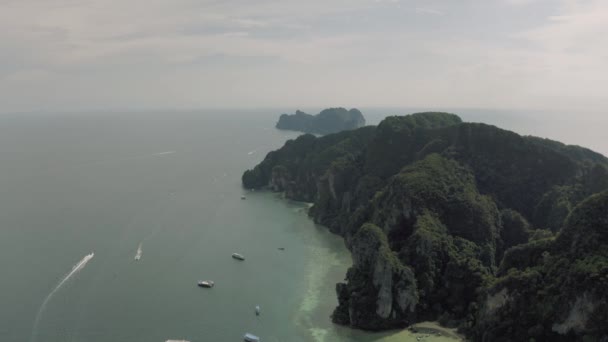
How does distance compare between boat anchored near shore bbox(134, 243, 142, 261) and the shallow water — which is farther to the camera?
boat anchored near shore bbox(134, 243, 142, 261)

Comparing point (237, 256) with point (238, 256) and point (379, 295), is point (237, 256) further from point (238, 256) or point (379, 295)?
point (379, 295)

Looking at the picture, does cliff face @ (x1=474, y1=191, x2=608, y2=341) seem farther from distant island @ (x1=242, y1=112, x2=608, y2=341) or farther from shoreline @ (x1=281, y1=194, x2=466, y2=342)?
shoreline @ (x1=281, y1=194, x2=466, y2=342)

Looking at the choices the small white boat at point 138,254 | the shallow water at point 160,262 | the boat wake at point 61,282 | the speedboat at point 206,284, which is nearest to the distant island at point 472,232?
the shallow water at point 160,262

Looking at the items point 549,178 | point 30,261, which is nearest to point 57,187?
point 30,261

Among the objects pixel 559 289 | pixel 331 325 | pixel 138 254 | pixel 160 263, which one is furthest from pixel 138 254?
pixel 559 289

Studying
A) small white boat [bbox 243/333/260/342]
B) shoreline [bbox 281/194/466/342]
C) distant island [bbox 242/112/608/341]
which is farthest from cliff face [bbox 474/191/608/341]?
small white boat [bbox 243/333/260/342]

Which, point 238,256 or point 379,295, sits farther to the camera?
point 238,256

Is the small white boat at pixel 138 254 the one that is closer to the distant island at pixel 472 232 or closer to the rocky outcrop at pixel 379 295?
the distant island at pixel 472 232
